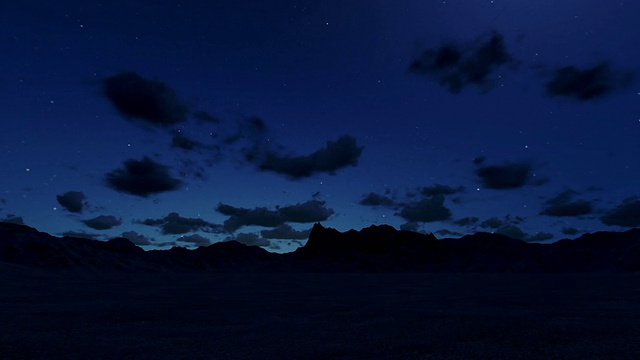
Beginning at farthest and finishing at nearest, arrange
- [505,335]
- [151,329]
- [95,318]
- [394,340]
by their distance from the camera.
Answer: [95,318] < [151,329] < [505,335] < [394,340]

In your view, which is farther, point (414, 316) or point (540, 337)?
point (414, 316)

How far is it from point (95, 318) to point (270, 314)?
3.94 m

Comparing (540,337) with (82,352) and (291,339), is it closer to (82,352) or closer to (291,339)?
(291,339)

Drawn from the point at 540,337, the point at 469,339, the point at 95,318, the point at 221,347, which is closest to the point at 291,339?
the point at 221,347

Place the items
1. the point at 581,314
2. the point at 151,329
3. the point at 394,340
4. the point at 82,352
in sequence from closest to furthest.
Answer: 1. the point at 82,352
2. the point at 394,340
3. the point at 151,329
4. the point at 581,314

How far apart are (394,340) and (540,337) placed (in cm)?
247

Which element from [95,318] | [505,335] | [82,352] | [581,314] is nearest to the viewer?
[82,352]

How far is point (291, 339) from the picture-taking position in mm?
7184

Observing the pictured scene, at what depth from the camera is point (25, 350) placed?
20.6 feet

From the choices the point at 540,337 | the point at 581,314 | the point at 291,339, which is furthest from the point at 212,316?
the point at 581,314

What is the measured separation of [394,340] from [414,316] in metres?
3.55

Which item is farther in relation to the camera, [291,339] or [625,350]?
[291,339]

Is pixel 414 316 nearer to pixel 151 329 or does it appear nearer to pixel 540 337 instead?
pixel 540 337

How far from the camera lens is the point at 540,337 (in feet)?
24.3
